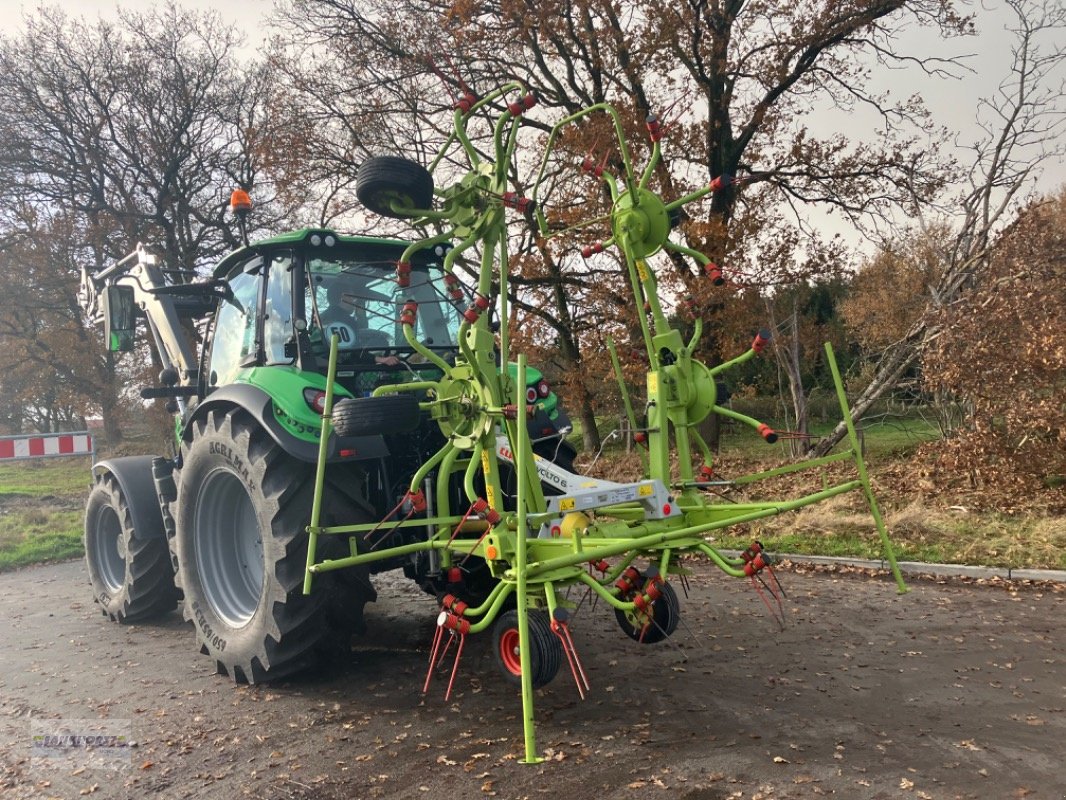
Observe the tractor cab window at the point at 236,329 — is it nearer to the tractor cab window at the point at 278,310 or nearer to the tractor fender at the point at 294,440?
the tractor cab window at the point at 278,310

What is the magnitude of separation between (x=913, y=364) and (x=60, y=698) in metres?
11.0

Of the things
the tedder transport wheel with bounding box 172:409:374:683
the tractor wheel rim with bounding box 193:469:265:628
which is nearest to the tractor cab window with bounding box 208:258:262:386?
the tedder transport wheel with bounding box 172:409:374:683

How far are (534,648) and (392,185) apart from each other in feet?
7.13

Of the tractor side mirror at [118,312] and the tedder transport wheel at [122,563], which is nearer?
the tedder transport wheel at [122,563]

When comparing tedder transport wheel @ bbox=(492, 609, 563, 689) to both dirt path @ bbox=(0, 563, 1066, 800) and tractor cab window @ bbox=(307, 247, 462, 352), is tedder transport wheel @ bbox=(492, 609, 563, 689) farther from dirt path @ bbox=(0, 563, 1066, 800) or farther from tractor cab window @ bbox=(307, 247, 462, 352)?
tractor cab window @ bbox=(307, 247, 462, 352)

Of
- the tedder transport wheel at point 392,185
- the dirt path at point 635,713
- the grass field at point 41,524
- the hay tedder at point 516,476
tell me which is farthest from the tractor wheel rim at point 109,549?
the tedder transport wheel at point 392,185

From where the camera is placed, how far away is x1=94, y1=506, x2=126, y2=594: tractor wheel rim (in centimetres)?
650

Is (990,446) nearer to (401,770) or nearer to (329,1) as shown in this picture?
(401,770)

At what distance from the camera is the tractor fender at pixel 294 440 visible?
4.09 m

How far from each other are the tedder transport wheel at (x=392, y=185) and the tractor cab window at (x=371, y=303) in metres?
1.10

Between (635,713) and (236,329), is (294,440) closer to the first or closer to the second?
(236,329)

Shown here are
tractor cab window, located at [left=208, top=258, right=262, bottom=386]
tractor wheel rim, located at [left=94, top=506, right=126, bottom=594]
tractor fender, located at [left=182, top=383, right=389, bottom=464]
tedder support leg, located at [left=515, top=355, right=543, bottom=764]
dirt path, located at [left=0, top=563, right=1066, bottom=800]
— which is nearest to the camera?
tedder support leg, located at [left=515, top=355, right=543, bottom=764]

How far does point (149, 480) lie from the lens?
20.2 feet

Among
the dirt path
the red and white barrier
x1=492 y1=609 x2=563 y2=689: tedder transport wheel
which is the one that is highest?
the red and white barrier
